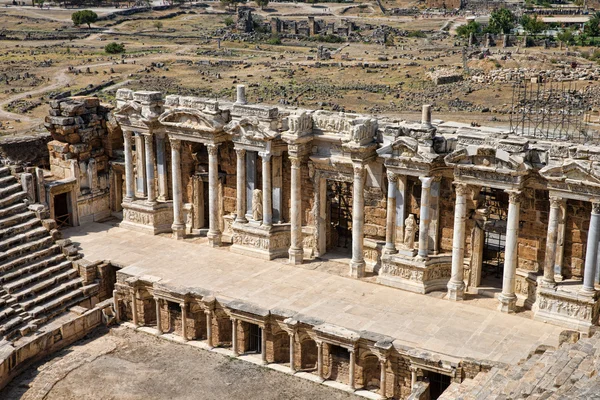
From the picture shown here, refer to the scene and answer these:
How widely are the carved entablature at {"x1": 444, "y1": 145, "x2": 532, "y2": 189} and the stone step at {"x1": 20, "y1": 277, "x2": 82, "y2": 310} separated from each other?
13.1 metres

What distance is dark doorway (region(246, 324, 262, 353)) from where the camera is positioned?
85.3 feet

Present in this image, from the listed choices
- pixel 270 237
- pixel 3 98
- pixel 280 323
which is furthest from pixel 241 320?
pixel 3 98

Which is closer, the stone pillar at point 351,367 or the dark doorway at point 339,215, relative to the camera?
the stone pillar at point 351,367

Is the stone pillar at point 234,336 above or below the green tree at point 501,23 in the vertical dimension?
below

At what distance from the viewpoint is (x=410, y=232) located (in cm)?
2711

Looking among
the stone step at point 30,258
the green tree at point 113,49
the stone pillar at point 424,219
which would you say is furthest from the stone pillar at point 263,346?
the green tree at point 113,49

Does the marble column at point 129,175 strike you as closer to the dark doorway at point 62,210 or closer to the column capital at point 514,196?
the dark doorway at point 62,210

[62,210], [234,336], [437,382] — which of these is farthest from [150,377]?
[62,210]

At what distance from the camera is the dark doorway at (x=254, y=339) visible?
26006mm

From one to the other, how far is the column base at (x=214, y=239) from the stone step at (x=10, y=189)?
7165mm

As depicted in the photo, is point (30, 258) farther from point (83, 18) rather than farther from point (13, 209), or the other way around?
point (83, 18)

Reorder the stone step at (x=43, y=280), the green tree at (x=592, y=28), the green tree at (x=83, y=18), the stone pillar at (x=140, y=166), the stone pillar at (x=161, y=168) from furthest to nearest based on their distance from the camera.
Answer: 1. the green tree at (x=83, y=18)
2. the green tree at (x=592, y=28)
3. the stone pillar at (x=140, y=166)
4. the stone pillar at (x=161, y=168)
5. the stone step at (x=43, y=280)

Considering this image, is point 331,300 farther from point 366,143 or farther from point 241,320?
point 366,143

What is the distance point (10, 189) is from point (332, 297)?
12.6 m
